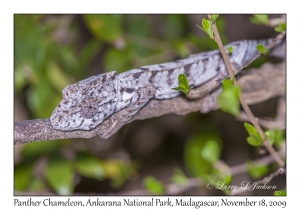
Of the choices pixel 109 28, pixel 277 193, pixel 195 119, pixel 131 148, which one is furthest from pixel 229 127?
pixel 277 193

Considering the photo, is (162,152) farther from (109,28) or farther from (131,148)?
(109,28)

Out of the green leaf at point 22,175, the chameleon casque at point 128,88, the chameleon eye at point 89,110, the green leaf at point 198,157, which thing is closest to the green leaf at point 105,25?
the chameleon casque at point 128,88

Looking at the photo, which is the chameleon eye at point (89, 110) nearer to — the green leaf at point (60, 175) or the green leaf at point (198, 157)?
the green leaf at point (60, 175)

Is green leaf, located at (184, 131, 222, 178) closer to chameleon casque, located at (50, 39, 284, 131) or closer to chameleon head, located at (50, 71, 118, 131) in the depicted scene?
chameleon casque, located at (50, 39, 284, 131)

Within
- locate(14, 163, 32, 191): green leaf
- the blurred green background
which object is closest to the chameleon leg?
the blurred green background

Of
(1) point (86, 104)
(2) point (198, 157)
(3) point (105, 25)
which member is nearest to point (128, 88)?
(1) point (86, 104)

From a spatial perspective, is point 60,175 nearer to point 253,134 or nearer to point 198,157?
point 198,157
